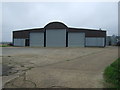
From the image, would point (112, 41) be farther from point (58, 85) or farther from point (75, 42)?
point (58, 85)

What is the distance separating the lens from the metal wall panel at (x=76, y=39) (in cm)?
A: 4253

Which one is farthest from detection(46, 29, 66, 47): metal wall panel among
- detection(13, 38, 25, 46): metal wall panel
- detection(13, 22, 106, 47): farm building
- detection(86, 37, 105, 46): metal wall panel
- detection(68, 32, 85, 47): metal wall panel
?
detection(13, 38, 25, 46): metal wall panel

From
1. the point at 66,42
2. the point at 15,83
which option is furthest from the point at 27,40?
the point at 15,83

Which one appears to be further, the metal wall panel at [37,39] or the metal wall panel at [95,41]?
the metal wall panel at [37,39]

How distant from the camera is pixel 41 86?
18.8 ft

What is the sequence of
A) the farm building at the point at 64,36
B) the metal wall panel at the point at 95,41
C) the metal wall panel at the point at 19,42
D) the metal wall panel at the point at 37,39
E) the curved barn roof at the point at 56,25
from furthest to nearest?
the metal wall panel at the point at 19,42
the metal wall panel at the point at 37,39
the metal wall panel at the point at 95,41
the curved barn roof at the point at 56,25
the farm building at the point at 64,36

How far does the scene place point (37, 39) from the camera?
1767 inches

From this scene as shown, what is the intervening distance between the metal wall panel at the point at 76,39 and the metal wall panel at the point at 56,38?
170 centimetres

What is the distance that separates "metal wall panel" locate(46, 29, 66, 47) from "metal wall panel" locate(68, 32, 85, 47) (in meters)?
1.70

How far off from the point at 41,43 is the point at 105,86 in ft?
129

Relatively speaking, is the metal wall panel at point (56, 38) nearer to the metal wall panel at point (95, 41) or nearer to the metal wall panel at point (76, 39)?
the metal wall panel at point (76, 39)

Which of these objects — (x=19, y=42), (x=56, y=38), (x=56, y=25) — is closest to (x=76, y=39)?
(x=56, y=38)

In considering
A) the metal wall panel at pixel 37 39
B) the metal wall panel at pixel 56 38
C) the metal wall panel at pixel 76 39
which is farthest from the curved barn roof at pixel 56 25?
the metal wall panel at pixel 37 39

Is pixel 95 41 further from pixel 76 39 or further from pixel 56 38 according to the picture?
pixel 56 38
